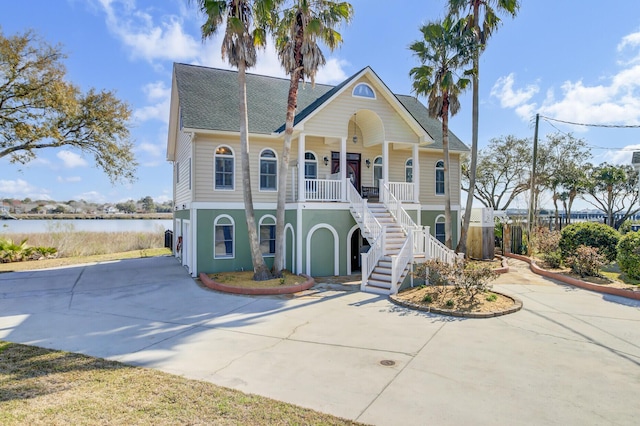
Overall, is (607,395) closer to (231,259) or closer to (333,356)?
(333,356)

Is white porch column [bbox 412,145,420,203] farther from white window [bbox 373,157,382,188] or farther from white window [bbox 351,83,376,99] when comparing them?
white window [bbox 351,83,376,99]

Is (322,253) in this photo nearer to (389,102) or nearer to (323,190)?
(323,190)

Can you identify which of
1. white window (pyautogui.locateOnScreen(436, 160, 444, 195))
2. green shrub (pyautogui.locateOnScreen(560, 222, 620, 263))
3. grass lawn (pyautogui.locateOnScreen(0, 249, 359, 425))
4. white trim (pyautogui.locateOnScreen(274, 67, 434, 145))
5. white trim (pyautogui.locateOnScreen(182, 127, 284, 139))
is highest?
white trim (pyautogui.locateOnScreen(274, 67, 434, 145))

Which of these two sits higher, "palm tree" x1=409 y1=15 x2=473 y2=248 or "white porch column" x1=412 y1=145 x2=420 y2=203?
"palm tree" x1=409 y1=15 x2=473 y2=248

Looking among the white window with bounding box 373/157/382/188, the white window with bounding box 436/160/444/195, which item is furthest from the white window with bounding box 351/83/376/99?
the white window with bounding box 436/160/444/195

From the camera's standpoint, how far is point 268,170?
15.7 metres

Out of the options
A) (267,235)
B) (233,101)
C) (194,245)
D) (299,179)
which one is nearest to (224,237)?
(194,245)

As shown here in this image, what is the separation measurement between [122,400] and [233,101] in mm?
13682

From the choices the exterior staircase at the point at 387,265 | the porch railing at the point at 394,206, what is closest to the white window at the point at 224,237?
the exterior staircase at the point at 387,265

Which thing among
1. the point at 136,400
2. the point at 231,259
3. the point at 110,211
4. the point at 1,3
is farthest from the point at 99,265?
the point at 110,211

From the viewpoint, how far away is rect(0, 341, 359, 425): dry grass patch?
4129 millimetres

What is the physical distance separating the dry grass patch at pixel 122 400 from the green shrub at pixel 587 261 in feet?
38.8

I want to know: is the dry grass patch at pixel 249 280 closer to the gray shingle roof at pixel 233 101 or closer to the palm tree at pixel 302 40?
the palm tree at pixel 302 40

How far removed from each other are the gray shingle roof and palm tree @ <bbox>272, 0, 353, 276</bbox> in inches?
69.8
